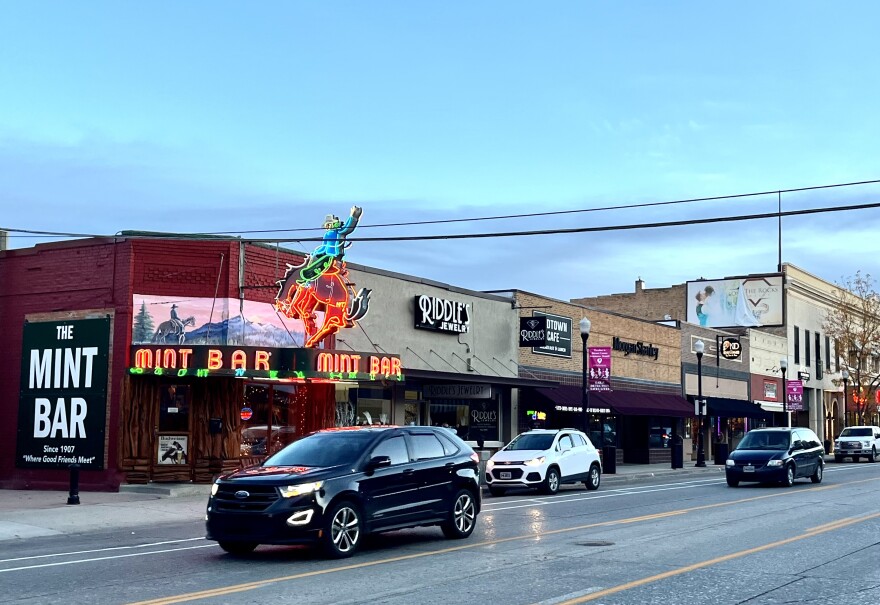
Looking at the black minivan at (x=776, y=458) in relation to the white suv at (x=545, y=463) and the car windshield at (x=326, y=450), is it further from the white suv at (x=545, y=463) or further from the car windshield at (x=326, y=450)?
the car windshield at (x=326, y=450)

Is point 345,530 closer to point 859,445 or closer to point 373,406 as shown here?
point 373,406

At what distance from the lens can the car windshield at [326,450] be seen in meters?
13.4

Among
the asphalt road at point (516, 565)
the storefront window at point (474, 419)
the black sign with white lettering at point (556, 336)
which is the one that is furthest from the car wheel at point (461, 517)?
the black sign with white lettering at point (556, 336)

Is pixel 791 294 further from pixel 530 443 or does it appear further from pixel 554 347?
pixel 530 443

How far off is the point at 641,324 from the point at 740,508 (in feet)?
84.1

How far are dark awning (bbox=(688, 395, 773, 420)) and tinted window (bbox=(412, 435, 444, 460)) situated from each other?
34.3 meters

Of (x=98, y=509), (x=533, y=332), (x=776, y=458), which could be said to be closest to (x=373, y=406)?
(x=533, y=332)

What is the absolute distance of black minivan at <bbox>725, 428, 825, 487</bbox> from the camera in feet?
88.0

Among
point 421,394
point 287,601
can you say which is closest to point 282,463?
point 287,601

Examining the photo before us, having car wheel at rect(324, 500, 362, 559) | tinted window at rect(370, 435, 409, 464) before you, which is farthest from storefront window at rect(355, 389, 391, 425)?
car wheel at rect(324, 500, 362, 559)

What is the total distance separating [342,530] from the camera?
12.7m

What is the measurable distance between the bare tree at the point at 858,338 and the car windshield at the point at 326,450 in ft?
188

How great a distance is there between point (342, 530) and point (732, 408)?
41.1 metres

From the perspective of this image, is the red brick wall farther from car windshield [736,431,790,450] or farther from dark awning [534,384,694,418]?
car windshield [736,431,790,450]
